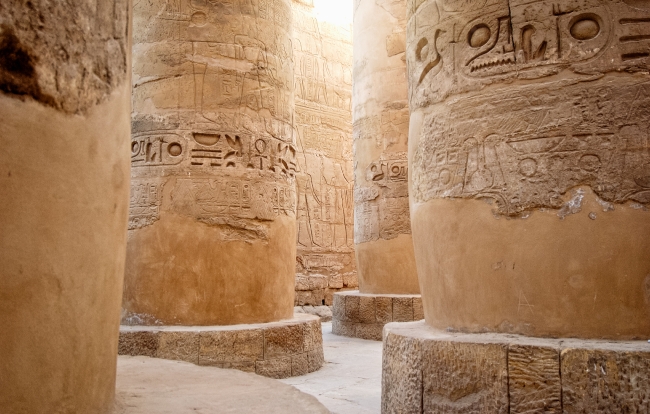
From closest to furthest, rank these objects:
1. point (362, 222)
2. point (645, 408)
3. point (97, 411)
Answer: point (97, 411), point (645, 408), point (362, 222)

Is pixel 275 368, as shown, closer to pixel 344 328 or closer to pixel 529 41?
pixel 344 328

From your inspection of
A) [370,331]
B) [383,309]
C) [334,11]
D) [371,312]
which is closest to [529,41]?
[383,309]

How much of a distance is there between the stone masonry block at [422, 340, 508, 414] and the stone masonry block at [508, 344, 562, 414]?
44 millimetres

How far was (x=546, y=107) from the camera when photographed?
3.27 meters

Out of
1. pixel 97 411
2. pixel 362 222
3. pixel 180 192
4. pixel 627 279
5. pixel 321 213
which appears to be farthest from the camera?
pixel 321 213

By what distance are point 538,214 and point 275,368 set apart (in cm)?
281

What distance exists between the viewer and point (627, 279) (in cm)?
308

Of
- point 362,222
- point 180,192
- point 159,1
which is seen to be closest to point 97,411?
point 180,192

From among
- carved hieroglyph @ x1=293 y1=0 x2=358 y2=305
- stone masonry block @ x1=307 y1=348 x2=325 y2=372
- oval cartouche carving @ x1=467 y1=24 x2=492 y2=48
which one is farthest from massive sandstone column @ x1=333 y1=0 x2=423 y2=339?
oval cartouche carving @ x1=467 y1=24 x2=492 y2=48

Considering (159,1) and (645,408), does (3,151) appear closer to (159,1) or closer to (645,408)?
(645,408)

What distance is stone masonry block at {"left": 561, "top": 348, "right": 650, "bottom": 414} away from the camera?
9.04ft

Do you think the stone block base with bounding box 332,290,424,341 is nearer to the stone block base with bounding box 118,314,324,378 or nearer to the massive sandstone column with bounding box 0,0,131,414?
the stone block base with bounding box 118,314,324,378

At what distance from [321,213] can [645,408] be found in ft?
28.5

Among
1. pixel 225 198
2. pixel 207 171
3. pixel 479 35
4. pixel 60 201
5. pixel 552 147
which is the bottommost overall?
pixel 60 201
